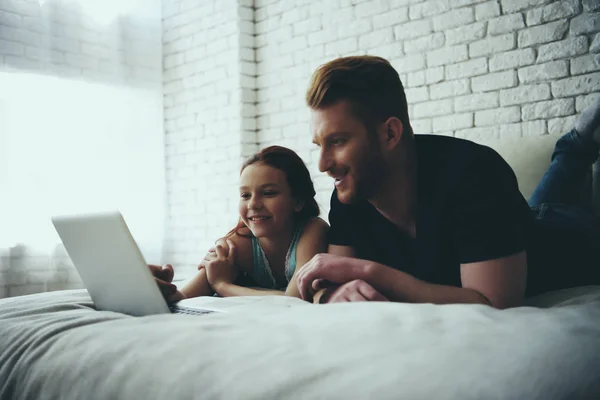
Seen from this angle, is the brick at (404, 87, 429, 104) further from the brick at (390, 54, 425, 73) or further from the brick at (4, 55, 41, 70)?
the brick at (4, 55, 41, 70)

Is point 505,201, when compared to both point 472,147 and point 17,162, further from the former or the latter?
point 17,162

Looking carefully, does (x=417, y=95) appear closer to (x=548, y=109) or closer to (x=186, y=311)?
(x=548, y=109)

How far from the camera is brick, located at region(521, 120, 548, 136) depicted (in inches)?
110

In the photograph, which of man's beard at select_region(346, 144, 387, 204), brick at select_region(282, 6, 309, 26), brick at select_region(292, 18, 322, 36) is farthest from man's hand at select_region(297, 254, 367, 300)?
brick at select_region(282, 6, 309, 26)

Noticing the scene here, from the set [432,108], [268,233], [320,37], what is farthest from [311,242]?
[320,37]

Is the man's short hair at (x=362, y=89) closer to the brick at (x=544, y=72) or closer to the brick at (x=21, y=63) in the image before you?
the brick at (x=544, y=72)

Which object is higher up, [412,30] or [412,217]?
[412,30]

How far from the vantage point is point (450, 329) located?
75 cm

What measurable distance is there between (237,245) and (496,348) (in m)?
1.31

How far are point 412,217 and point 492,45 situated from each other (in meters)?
1.83

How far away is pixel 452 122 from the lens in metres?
3.08

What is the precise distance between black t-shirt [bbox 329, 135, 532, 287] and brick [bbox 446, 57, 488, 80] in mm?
1723

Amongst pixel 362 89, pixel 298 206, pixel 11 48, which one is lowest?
pixel 298 206

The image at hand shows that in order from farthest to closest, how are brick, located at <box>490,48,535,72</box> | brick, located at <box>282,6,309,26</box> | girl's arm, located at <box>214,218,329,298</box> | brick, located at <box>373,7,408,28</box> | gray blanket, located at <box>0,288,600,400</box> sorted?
brick, located at <box>282,6,309,26</box> → brick, located at <box>373,7,408,28</box> → brick, located at <box>490,48,535,72</box> → girl's arm, located at <box>214,218,329,298</box> → gray blanket, located at <box>0,288,600,400</box>
